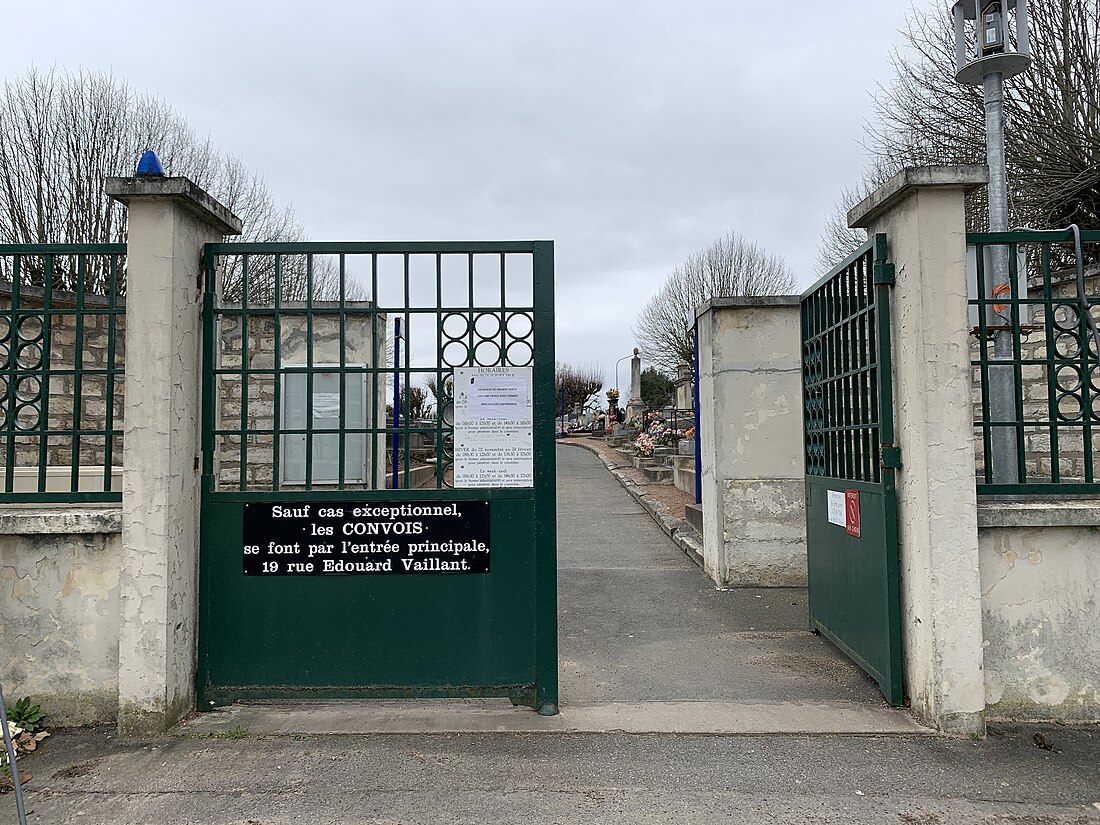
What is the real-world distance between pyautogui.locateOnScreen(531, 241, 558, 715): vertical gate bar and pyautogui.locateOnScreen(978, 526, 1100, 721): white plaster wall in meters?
2.32

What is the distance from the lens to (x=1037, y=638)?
171 inches

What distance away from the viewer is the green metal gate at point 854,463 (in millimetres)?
4496

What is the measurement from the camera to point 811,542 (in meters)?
6.01

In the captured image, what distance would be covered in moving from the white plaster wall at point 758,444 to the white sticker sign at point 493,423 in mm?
3769

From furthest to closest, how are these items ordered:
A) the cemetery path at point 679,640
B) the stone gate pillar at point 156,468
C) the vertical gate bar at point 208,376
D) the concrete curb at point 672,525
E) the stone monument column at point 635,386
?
the stone monument column at point 635,386
the concrete curb at point 672,525
the cemetery path at point 679,640
the vertical gate bar at point 208,376
the stone gate pillar at point 156,468

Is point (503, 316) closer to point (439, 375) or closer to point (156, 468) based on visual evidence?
point (439, 375)

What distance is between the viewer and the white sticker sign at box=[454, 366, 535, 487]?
15.0 feet

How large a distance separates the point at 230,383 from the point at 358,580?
18.8 feet

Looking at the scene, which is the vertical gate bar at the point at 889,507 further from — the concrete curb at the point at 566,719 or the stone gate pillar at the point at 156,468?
the stone gate pillar at the point at 156,468

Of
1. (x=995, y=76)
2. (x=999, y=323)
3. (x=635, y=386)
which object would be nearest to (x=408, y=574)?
(x=999, y=323)

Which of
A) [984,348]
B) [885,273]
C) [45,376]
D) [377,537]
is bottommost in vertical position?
[377,537]

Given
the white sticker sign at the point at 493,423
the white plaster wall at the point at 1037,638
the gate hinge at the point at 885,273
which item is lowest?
the white plaster wall at the point at 1037,638

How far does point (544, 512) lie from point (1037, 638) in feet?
8.95

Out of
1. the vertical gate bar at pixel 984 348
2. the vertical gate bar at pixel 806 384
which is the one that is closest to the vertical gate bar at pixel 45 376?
the vertical gate bar at pixel 806 384
